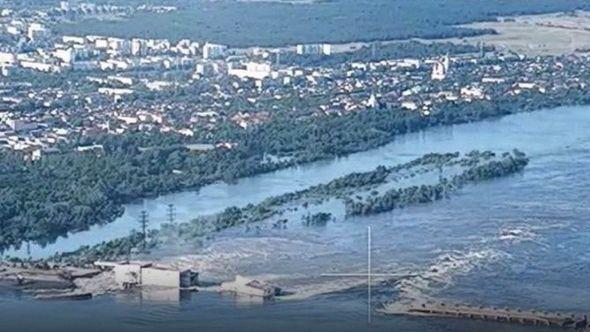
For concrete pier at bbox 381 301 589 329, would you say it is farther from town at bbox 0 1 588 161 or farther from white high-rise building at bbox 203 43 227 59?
white high-rise building at bbox 203 43 227 59

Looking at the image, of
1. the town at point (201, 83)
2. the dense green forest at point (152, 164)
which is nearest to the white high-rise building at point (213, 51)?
the town at point (201, 83)

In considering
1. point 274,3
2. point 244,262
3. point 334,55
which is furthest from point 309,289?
point 274,3

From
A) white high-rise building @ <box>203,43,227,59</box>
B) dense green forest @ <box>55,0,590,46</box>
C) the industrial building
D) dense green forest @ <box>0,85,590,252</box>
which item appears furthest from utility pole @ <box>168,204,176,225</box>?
dense green forest @ <box>55,0,590,46</box>

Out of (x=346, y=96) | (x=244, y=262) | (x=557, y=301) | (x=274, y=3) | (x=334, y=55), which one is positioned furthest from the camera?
(x=274, y=3)

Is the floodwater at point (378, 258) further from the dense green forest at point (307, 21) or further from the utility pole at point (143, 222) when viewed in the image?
the dense green forest at point (307, 21)

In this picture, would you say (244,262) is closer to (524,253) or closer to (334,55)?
(524,253)

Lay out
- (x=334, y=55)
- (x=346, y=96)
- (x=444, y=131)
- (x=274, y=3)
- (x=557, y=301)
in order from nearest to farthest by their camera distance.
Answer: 1. (x=557, y=301)
2. (x=444, y=131)
3. (x=346, y=96)
4. (x=334, y=55)
5. (x=274, y=3)

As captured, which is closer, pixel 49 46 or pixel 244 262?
pixel 244 262
